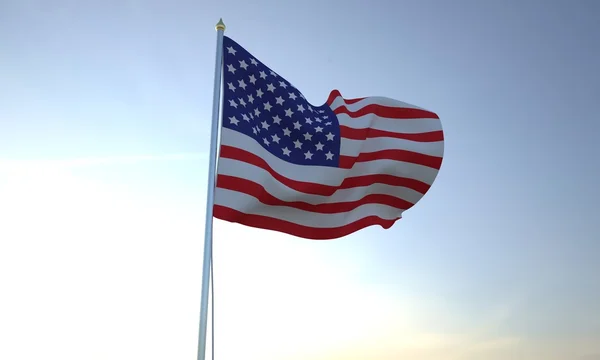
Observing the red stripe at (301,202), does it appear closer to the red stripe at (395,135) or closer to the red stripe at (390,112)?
the red stripe at (395,135)

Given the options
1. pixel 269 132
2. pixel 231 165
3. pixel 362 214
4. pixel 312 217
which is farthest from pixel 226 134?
pixel 362 214

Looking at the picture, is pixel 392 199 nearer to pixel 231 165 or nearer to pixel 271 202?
pixel 271 202

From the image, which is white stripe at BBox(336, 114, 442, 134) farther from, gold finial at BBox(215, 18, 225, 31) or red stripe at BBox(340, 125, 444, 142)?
gold finial at BBox(215, 18, 225, 31)

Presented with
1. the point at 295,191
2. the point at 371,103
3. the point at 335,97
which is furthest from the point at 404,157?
the point at 295,191

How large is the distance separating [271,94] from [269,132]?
0.70 metres

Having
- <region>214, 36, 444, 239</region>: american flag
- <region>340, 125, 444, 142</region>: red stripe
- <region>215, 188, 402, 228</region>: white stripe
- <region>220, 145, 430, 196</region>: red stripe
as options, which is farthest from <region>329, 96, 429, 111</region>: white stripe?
<region>215, 188, 402, 228</region>: white stripe

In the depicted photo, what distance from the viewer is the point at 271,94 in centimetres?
1005

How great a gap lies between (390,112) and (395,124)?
293mm

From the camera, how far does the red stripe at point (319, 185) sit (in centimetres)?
883

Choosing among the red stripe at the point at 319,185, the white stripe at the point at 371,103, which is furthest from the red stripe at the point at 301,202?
the white stripe at the point at 371,103

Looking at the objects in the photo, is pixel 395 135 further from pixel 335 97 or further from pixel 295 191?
pixel 295 191

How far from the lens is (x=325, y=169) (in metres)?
10.4

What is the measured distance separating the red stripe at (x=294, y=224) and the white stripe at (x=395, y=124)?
1.90 m

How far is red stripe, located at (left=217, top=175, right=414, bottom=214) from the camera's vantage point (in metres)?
8.62
